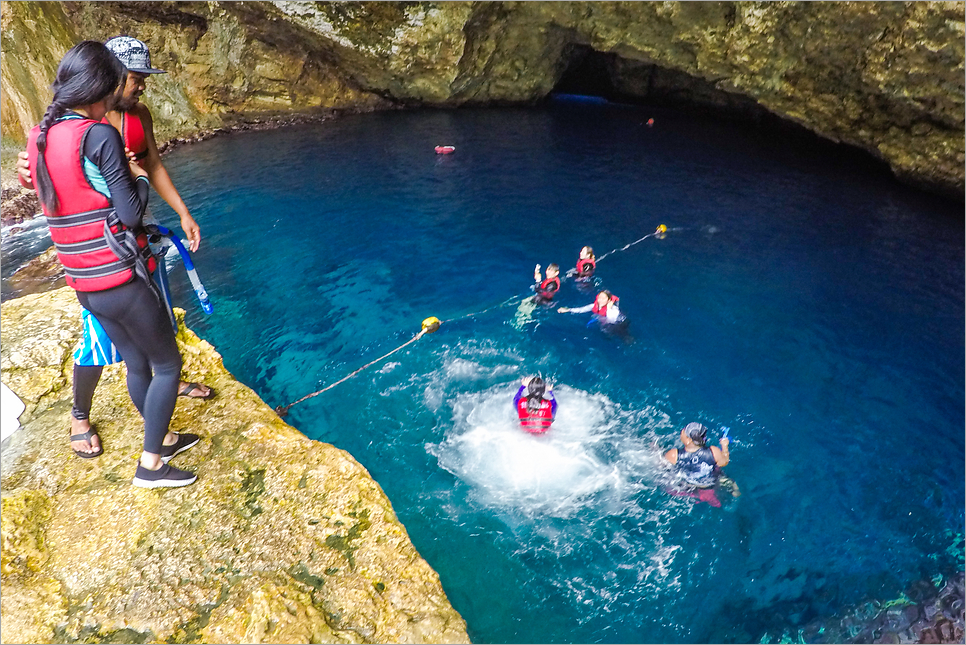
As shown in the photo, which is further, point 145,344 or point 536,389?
point 536,389

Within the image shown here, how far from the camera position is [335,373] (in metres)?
8.53

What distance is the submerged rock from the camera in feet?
10.2

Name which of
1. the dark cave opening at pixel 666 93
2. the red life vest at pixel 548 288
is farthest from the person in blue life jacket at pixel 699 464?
the dark cave opening at pixel 666 93

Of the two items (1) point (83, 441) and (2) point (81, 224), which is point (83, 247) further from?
(1) point (83, 441)

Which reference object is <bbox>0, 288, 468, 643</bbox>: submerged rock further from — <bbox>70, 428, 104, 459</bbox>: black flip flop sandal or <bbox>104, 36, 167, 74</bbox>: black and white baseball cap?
<bbox>104, 36, 167, 74</bbox>: black and white baseball cap

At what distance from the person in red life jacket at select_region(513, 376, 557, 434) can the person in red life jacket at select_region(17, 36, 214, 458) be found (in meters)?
4.33

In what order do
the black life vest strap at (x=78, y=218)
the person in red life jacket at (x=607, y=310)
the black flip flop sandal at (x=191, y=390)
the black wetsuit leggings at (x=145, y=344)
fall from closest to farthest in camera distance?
the black life vest strap at (x=78, y=218) < the black wetsuit leggings at (x=145, y=344) < the black flip flop sandal at (x=191, y=390) < the person in red life jacket at (x=607, y=310)

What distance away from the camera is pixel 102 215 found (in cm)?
316

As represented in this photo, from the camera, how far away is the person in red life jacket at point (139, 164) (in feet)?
11.7

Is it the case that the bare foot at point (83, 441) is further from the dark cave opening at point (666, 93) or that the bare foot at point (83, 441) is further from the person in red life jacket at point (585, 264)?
the dark cave opening at point (666, 93)

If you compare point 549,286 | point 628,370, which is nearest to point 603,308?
point 549,286

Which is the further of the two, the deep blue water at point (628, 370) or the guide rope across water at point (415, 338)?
the guide rope across water at point (415, 338)

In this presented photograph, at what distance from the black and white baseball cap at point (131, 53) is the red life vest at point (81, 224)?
0.78m

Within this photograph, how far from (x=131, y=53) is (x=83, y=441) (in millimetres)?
2790
